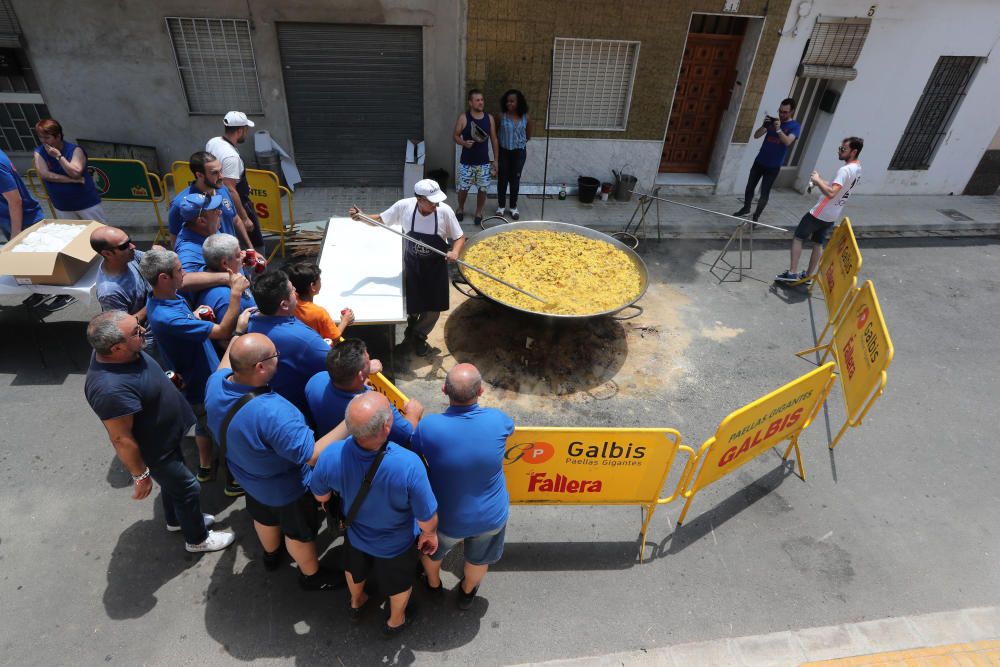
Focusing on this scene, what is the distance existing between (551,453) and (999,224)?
12.8 m

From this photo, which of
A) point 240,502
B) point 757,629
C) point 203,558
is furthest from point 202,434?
point 757,629

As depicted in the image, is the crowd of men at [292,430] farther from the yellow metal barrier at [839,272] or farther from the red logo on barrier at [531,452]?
the yellow metal barrier at [839,272]

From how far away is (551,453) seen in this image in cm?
423

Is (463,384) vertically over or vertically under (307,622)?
over

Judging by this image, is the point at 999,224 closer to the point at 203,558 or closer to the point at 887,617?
the point at 887,617

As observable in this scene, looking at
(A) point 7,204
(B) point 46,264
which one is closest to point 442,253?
(B) point 46,264

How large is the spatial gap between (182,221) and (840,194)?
8292 mm

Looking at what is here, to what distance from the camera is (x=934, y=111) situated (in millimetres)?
12141

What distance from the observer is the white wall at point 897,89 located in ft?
35.4

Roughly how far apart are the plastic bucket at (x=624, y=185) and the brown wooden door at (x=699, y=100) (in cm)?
153

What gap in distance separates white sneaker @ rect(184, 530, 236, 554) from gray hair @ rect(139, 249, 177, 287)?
2073 mm

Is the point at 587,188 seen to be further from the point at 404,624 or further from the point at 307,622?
the point at 307,622

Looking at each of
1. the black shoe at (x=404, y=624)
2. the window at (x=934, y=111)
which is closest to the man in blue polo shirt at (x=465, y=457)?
the black shoe at (x=404, y=624)

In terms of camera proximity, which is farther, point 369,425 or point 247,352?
point 247,352
